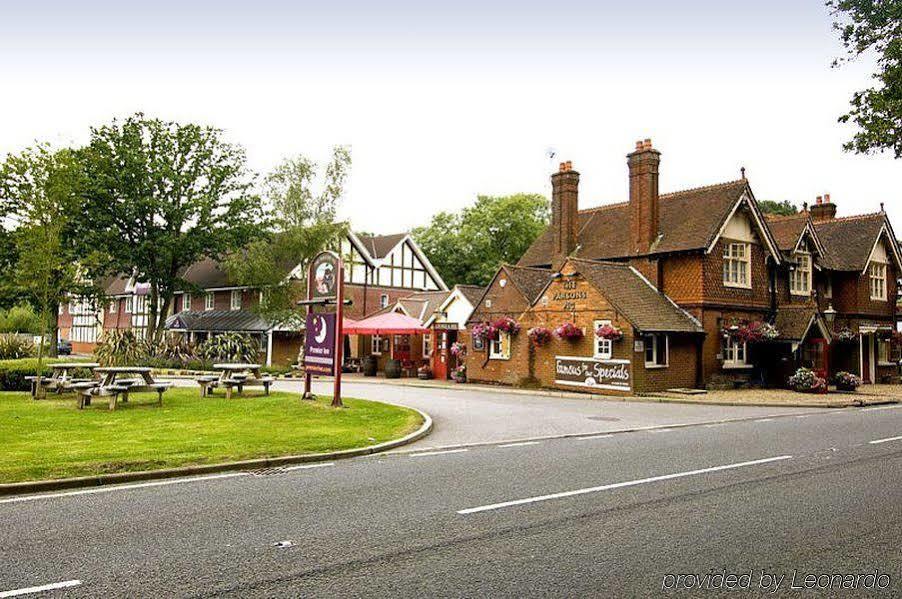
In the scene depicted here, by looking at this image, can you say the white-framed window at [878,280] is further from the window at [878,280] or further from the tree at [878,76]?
the tree at [878,76]

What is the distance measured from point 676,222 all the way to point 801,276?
25.2ft

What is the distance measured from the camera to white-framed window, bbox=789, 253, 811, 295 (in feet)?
106

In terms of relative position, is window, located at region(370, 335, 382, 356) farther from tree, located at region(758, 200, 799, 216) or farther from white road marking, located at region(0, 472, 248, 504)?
tree, located at region(758, 200, 799, 216)

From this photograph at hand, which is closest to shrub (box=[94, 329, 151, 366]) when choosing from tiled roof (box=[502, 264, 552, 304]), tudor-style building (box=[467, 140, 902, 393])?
tudor-style building (box=[467, 140, 902, 393])

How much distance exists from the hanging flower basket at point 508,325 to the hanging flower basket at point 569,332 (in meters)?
2.66

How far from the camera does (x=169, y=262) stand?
42.6 metres

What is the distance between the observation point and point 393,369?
35844mm

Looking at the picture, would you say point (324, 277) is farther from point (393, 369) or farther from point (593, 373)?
point (393, 369)

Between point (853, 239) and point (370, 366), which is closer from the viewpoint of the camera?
point (853, 239)

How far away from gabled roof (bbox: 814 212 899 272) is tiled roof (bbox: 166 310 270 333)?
31.7 meters

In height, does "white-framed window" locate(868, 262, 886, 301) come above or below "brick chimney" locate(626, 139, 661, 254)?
below

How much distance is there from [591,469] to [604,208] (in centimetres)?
2652

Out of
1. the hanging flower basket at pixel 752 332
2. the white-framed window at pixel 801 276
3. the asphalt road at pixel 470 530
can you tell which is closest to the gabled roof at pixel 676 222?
the white-framed window at pixel 801 276

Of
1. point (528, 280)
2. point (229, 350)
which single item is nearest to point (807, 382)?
point (528, 280)
